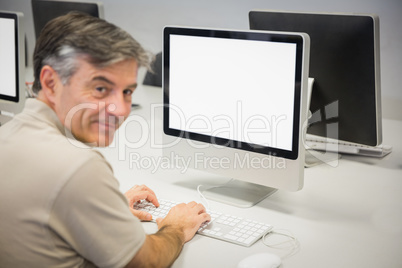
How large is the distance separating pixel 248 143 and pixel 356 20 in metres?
0.57

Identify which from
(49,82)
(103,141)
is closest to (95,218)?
(103,141)

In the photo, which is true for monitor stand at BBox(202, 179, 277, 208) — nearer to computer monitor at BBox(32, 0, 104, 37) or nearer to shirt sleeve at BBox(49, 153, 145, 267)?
shirt sleeve at BBox(49, 153, 145, 267)

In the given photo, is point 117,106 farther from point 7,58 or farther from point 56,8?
point 56,8

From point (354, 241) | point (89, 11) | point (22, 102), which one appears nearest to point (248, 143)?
point (354, 241)

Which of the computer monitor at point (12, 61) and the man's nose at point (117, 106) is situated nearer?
the man's nose at point (117, 106)

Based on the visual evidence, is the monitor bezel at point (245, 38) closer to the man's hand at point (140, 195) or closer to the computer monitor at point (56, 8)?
the man's hand at point (140, 195)

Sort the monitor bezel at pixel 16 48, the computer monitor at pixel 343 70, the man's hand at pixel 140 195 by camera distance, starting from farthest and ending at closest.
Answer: the monitor bezel at pixel 16 48
the computer monitor at pixel 343 70
the man's hand at pixel 140 195

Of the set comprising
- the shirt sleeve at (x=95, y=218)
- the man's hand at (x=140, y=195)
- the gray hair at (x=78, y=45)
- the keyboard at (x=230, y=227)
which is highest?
the gray hair at (x=78, y=45)

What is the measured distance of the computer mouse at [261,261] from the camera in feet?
3.75

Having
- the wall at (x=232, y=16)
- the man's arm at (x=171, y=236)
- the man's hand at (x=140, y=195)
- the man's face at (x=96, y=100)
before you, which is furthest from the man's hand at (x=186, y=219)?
the wall at (x=232, y=16)

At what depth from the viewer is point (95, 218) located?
0.95 meters

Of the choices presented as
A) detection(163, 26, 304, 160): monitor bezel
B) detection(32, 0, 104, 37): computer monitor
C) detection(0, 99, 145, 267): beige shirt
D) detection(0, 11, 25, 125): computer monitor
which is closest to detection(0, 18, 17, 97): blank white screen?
detection(0, 11, 25, 125): computer monitor

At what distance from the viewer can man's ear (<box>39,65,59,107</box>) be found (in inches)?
39.8

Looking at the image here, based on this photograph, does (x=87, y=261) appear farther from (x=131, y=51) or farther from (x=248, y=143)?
(x=248, y=143)
